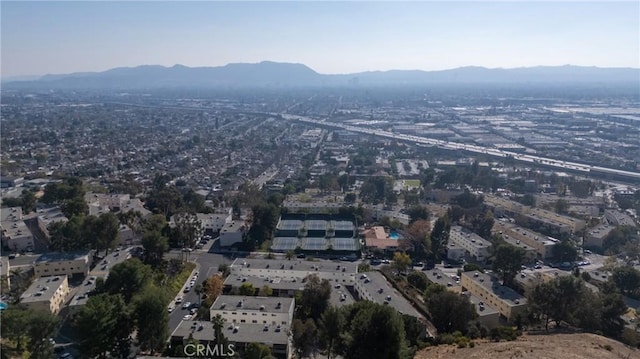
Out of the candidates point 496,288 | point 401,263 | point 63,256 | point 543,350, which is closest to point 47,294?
point 63,256

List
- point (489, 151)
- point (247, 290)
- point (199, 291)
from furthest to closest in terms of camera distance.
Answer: point (489, 151) < point (199, 291) < point (247, 290)

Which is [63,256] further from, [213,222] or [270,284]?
[270,284]

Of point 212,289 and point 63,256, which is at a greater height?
point 63,256

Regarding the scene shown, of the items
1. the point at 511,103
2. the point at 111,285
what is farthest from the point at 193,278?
the point at 511,103

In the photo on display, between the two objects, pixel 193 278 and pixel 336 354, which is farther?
pixel 193 278

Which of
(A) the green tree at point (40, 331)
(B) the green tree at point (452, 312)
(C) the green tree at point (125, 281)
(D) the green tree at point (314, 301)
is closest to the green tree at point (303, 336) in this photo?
(D) the green tree at point (314, 301)

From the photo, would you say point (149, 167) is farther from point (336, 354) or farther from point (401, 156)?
point (336, 354)

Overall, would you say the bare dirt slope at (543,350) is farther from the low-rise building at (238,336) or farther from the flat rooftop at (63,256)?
the flat rooftop at (63,256)
